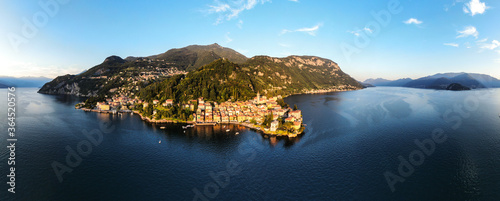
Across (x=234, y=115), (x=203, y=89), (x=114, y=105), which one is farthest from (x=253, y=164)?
(x=114, y=105)

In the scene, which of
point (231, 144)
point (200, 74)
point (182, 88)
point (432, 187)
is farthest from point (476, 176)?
point (200, 74)

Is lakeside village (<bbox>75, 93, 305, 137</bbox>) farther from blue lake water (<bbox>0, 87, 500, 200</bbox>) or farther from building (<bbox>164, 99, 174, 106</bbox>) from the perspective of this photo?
blue lake water (<bbox>0, 87, 500, 200</bbox>)

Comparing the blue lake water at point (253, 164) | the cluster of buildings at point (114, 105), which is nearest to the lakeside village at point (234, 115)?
the cluster of buildings at point (114, 105)

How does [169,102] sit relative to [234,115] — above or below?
above

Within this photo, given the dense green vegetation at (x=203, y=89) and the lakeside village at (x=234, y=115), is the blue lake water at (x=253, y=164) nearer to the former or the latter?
the lakeside village at (x=234, y=115)

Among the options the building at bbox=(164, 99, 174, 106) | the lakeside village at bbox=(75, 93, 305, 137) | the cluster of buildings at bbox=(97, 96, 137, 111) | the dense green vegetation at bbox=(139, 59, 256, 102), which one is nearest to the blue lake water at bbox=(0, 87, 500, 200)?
the lakeside village at bbox=(75, 93, 305, 137)

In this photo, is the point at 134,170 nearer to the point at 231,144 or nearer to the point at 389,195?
the point at 231,144

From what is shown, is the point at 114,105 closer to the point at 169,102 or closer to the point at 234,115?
the point at 169,102

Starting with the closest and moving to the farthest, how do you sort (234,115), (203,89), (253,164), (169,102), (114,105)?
1. (253,164)
2. (234,115)
3. (169,102)
4. (114,105)
5. (203,89)

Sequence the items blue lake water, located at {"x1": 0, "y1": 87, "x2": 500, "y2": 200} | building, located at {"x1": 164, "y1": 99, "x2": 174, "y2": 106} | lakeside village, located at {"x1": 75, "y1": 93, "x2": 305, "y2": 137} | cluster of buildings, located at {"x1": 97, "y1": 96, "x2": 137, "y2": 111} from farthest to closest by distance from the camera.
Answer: cluster of buildings, located at {"x1": 97, "y1": 96, "x2": 137, "y2": 111}, building, located at {"x1": 164, "y1": 99, "x2": 174, "y2": 106}, lakeside village, located at {"x1": 75, "y1": 93, "x2": 305, "y2": 137}, blue lake water, located at {"x1": 0, "y1": 87, "x2": 500, "y2": 200}
